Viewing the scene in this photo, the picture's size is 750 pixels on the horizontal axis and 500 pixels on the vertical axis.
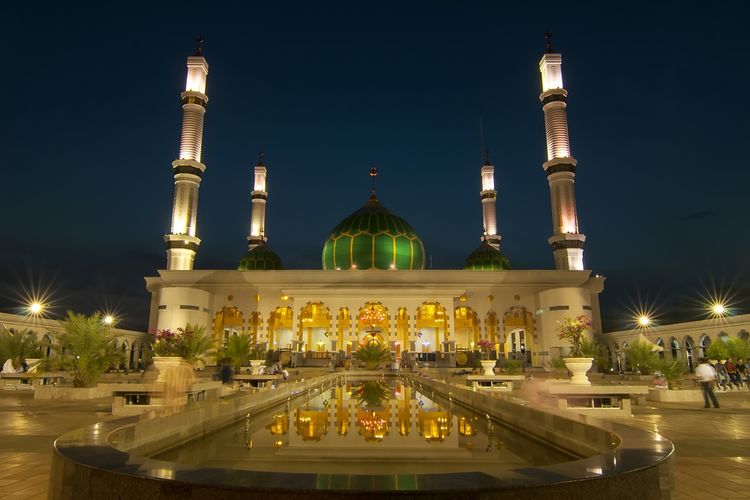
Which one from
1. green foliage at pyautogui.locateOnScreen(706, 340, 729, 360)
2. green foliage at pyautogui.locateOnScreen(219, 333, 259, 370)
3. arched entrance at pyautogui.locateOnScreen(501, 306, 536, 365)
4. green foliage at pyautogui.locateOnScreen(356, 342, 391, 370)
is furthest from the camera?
arched entrance at pyautogui.locateOnScreen(501, 306, 536, 365)

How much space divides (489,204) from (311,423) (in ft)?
127

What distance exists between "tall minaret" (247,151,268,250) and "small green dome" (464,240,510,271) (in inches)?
685

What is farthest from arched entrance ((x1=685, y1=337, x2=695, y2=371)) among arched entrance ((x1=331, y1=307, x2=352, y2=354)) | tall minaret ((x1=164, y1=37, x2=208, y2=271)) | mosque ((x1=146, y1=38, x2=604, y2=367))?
tall minaret ((x1=164, y1=37, x2=208, y2=271))

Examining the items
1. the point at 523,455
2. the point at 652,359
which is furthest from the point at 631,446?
the point at 652,359

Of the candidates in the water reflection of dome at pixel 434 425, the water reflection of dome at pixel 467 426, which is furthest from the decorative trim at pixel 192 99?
the water reflection of dome at pixel 467 426

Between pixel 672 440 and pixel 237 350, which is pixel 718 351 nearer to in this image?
pixel 672 440

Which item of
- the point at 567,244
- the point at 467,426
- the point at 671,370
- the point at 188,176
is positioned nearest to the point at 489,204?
the point at 567,244

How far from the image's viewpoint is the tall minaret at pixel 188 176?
107ft

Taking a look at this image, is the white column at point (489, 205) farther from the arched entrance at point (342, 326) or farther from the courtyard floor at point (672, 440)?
Result: the courtyard floor at point (672, 440)

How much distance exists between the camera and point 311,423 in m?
7.34

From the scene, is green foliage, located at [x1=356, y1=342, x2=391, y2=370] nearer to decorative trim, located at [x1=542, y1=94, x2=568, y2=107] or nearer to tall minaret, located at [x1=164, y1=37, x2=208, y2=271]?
tall minaret, located at [x1=164, y1=37, x2=208, y2=271]

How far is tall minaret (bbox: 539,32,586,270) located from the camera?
1262 inches

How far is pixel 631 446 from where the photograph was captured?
11.3 feet

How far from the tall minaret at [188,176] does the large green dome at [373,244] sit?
9.48 meters
